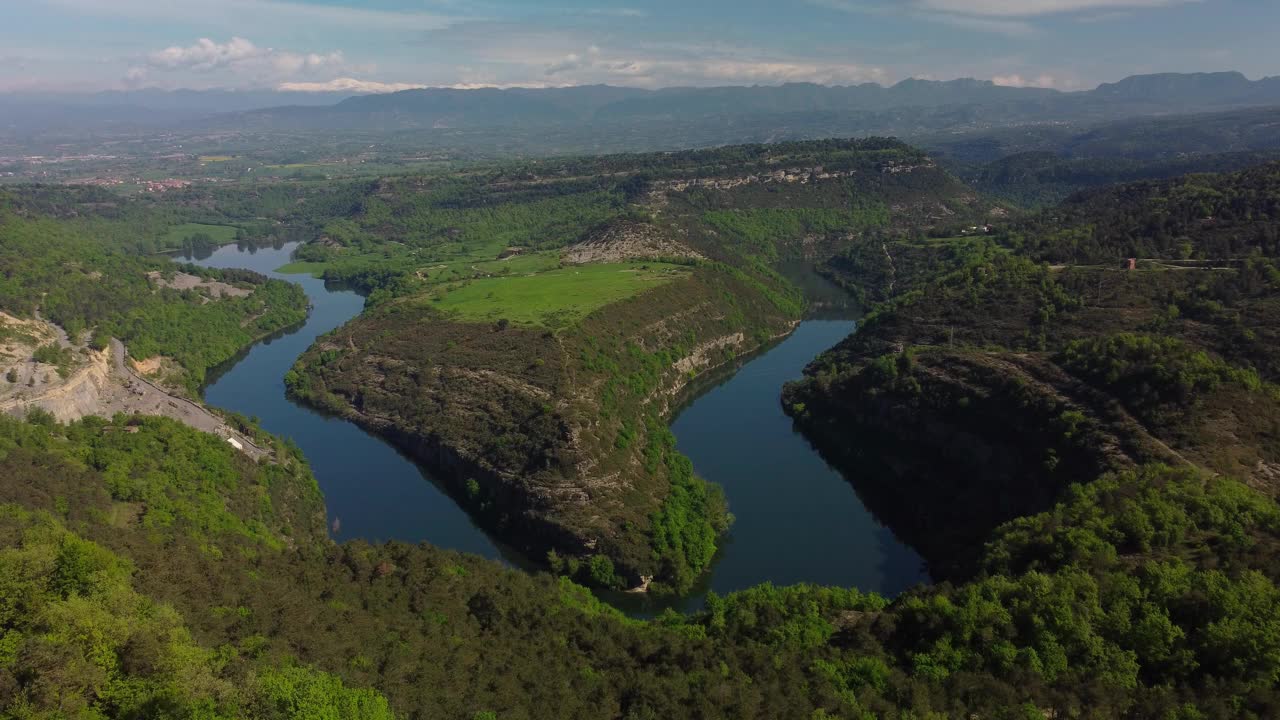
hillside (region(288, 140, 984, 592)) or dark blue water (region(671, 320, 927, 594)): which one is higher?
hillside (region(288, 140, 984, 592))

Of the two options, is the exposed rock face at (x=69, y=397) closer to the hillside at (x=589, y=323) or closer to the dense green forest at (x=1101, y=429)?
the hillside at (x=589, y=323)

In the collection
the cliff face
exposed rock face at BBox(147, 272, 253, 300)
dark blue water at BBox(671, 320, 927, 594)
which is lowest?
dark blue water at BBox(671, 320, 927, 594)

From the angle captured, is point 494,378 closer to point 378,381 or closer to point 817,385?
point 378,381

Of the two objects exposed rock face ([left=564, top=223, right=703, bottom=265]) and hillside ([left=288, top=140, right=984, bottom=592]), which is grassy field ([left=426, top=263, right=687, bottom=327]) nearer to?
hillside ([left=288, top=140, right=984, bottom=592])

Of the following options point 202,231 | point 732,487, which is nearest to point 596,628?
point 732,487

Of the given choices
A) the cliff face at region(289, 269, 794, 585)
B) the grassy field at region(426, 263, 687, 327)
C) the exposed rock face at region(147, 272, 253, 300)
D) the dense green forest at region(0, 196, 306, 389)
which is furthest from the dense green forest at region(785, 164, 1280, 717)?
the exposed rock face at region(147, 272, 253, 300)
